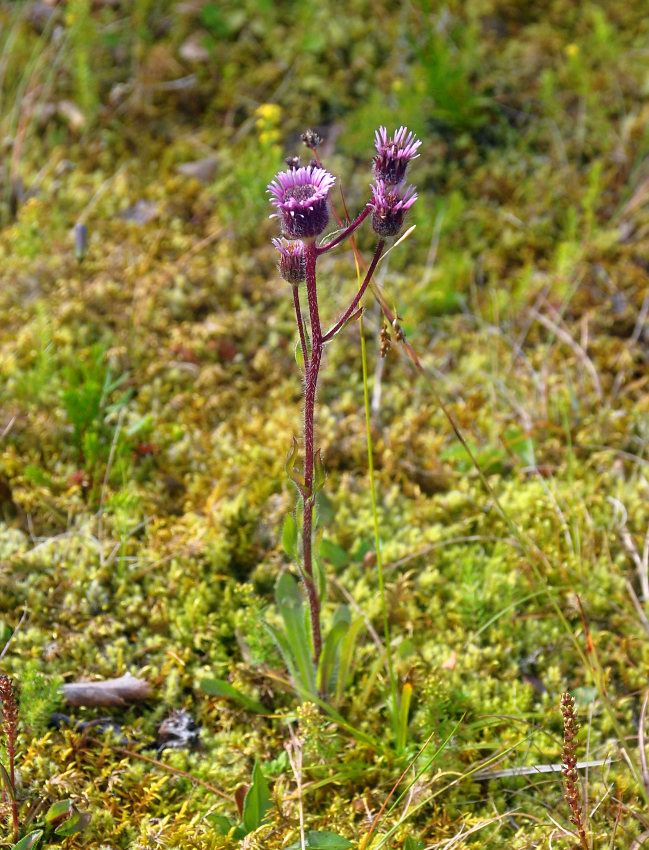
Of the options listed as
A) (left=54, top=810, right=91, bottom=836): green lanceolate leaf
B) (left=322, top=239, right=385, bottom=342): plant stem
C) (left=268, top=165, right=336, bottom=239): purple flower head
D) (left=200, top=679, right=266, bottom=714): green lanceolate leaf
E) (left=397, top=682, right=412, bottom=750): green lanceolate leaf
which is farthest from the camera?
(left=200, top=679, right=266, bottom=714): green lanceolate leaf

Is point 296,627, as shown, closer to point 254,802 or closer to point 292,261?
point 254,802

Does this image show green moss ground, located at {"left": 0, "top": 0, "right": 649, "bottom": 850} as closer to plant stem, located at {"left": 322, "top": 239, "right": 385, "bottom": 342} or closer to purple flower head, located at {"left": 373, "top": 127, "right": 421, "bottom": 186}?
plant stem, located at {"left": 322, "top": 239, "right": 385, "bottom": 342}

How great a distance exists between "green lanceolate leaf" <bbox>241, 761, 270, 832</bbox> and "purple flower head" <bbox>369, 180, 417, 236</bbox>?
4.99 ft

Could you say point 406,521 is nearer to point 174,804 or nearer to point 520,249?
point 174,804

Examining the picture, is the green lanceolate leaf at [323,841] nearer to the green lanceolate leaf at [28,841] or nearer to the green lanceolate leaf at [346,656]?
the green lanceolate leaf at [346,656]

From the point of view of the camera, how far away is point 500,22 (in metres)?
4.69

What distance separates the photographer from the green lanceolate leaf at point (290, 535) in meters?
2.12

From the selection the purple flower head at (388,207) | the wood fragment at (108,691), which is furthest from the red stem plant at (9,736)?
the purple flower head at (388,207)

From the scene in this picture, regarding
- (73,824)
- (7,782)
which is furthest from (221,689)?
(7,782)

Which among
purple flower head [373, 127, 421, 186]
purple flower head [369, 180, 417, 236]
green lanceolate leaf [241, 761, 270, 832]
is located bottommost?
green lanceolate leaf [241, 761, 270, 832]

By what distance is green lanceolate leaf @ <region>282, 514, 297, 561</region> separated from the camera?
6.94 feet

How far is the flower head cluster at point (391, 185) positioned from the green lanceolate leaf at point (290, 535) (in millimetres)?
860

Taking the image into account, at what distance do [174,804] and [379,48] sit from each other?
14.3 feet

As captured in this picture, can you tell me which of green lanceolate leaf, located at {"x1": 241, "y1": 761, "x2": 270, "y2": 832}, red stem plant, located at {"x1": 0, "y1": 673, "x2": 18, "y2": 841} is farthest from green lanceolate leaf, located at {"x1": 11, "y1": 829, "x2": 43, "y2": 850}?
green lanceolate leaf, located at {"x1": 241, "y1": 761, "x2": 270, "y2": 832}
